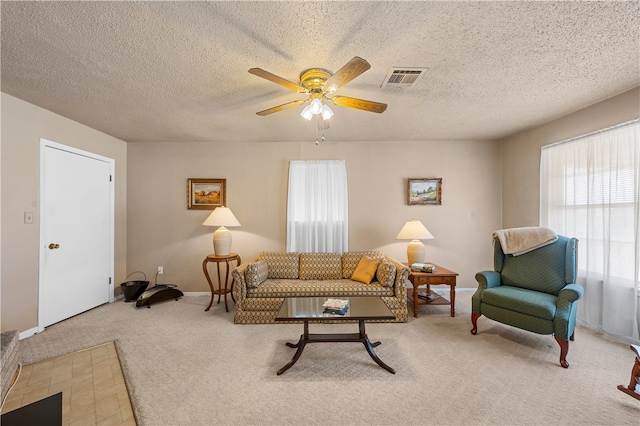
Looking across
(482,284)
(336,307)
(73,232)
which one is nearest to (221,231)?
(73,232)

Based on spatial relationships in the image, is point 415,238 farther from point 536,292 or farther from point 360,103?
point 360,103

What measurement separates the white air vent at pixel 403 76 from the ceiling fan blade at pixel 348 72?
0.60 meters

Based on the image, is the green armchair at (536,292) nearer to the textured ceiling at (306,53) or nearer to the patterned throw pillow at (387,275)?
the patterned throw pillow at (387,275)

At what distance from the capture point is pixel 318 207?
4.29 m

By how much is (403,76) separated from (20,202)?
4.23m

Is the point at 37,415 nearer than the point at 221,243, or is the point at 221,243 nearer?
the point at 37,415

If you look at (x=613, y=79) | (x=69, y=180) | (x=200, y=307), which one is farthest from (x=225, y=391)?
(x=613, y=79)

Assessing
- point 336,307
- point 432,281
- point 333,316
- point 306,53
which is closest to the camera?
point 306,53

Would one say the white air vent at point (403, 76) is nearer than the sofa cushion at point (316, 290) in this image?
Yes

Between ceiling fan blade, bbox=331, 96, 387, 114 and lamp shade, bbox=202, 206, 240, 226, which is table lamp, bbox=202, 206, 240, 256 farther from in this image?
ceiling fan blade, bbox=331, 96, 387, 114

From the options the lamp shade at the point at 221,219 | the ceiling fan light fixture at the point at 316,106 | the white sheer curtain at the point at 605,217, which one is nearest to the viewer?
the ceiling fan light fixture at the point at 316,106

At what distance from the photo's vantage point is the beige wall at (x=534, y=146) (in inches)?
104

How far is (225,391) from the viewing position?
192 cm

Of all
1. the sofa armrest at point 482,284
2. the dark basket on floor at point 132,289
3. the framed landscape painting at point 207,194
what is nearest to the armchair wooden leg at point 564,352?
the sofa armrest at point 482,284
